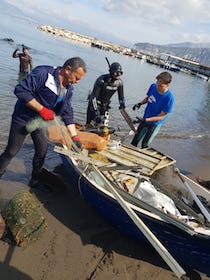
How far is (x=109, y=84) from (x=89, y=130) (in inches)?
56.4

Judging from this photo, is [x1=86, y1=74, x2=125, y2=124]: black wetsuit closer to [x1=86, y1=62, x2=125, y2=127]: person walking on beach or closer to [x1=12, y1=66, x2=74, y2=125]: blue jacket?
[x1=86, y1=62, x2=125, y2=127]: person walking on beach

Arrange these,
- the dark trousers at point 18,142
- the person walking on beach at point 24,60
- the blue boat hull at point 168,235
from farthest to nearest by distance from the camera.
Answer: the person walking on beach at point 24,60
the dark trousers at point 18,142
the blue boat hull at point 168,235

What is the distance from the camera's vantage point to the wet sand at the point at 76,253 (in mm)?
4660

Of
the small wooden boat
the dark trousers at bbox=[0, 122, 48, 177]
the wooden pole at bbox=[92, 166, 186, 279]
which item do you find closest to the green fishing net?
the dark trousers at bbox=[0, 122, 48, 177]

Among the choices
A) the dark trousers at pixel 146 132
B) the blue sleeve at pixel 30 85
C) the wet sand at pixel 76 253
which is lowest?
the wet sand at pixel 76 253

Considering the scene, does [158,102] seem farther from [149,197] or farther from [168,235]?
[168,235]

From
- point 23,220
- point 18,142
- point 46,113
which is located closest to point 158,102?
point 46,113

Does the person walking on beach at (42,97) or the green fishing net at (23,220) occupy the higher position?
the person walking on beach at (42,97)

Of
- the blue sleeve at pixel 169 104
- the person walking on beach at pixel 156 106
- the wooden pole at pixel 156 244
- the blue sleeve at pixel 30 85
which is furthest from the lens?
the blue sleeve at pixel 169 104

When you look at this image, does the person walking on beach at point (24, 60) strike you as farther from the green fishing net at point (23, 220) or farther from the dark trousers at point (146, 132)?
the green fishing net at point (23, 220)

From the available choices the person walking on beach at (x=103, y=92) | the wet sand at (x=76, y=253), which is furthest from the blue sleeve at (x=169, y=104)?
the wet sand at (x=76, y=253)

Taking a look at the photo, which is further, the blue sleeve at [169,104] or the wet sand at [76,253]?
the blue sleeve at [169,104]

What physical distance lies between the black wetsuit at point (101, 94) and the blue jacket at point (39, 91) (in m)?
2.81

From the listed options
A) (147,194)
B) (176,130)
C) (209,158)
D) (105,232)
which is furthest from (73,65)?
(176,130)
